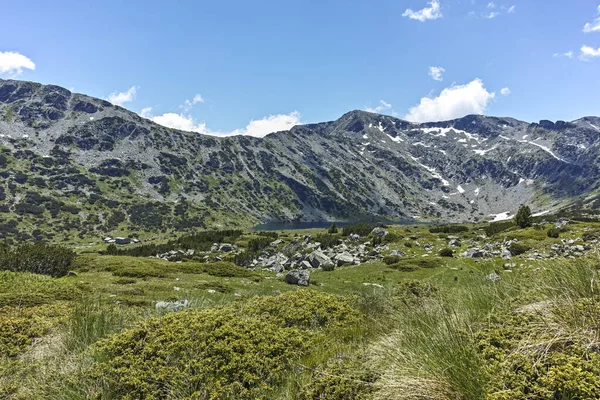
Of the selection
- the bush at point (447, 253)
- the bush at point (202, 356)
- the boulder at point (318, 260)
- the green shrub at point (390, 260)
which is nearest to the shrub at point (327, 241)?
the boulder at point (318, 260)

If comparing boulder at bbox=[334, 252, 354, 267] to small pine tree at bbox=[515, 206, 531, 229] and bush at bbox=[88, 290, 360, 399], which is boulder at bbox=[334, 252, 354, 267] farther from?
bush at bbox=[88, 290, 360, 399]

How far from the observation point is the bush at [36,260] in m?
25.9

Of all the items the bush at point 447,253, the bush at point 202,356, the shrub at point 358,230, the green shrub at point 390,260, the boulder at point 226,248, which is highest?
the bush at point 202,356

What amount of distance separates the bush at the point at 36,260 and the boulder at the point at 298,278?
1874cm

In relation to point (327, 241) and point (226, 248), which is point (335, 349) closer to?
point (327, 241)

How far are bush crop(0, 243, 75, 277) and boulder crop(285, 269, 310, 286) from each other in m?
18.7

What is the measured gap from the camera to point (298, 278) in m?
30.5

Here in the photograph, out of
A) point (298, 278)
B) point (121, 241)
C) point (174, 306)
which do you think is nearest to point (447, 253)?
point (298, 278)

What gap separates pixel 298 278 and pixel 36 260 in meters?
21.3

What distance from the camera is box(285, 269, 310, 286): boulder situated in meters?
29.9

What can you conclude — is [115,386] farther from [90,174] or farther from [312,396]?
[90,174]

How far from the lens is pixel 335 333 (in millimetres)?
8062

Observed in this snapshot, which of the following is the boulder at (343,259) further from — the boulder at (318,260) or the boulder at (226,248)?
the boulder at (226,248)

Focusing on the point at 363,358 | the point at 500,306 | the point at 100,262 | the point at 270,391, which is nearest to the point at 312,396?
the point at 270,391
